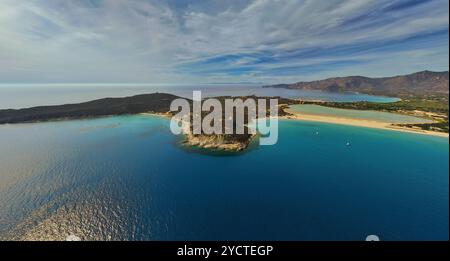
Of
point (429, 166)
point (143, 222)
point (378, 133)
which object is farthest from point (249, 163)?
point (378, 133)

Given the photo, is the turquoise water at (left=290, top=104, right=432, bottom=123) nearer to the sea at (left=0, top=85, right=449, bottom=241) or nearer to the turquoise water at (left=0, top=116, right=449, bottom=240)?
the sea at (left=0, top=85, right=449, bottom=241)

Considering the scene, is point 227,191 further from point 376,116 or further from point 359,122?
point 376,116

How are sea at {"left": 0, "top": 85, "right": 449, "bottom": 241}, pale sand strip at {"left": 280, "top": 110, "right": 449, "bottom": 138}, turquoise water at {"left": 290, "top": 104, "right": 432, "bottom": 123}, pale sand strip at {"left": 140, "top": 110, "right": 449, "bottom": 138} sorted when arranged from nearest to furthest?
sea at {"left": 0, "top": 85, "right": 449, "bottom": 241} → pale sand strip at {"left": 280, "top": 110, "right": 449, "bottom": 138} → pale sand strip at {"left": 140, "top": 110, "right": 449, "bottom": 138} → turquoise water at {"left": 290, "top": 104, "right": 432, "bottom": 123}

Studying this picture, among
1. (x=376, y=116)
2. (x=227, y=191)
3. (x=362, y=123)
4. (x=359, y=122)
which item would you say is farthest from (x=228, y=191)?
(x=376, y=116)

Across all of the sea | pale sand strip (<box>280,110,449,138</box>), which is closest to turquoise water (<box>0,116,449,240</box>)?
the sea

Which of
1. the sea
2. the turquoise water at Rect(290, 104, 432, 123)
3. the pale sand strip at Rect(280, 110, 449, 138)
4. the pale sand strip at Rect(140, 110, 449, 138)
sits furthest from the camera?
the turquoise water at Rect(290, 104, 432, 123)

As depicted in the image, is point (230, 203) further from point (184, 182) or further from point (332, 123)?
point (332, 123)

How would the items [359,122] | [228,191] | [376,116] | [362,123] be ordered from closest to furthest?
[228,191]
[362,123]
[359,122]
[376,116]
